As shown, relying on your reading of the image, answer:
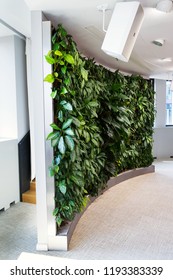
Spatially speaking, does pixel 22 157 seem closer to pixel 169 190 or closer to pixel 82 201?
pixel 82 201

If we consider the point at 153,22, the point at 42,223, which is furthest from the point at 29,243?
the point at 153,22

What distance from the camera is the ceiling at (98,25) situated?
2.08 m

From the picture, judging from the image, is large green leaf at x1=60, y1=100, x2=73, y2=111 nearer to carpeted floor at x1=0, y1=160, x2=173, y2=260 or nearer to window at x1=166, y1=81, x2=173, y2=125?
carpeted floor at x1=0, y1=160, x2=173, y2=260

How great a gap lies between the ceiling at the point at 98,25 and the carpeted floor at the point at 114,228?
230 centimetres

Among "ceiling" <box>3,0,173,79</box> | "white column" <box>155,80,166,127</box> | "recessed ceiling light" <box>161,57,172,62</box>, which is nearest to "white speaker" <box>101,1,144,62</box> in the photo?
"ceiling" <box>3,0,173,79</box>

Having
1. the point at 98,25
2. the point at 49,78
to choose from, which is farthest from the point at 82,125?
the point at 98,25

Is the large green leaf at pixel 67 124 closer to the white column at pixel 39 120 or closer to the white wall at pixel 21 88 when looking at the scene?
the white column at pixel 39 120

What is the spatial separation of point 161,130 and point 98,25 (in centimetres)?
504

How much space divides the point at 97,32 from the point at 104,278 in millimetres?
2543

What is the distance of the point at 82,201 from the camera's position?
2.62 metres

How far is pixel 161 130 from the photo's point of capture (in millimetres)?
7047

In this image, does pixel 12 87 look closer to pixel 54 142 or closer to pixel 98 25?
pixel 98 25

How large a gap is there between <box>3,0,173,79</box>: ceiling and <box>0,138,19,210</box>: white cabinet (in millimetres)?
1759

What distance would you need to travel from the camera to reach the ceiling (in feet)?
6.82
